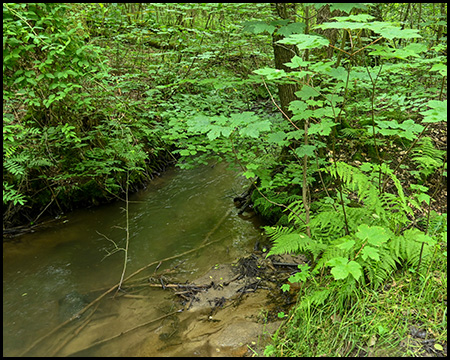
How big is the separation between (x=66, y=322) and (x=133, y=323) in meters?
0.83

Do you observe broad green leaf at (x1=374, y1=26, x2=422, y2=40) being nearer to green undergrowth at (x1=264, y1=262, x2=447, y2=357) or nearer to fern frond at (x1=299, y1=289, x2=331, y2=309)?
green undergrowth at (x1=264, y1=262, x2=447, y2=357)

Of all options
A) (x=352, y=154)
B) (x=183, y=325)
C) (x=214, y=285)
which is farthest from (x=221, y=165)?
(x=183, y=325)

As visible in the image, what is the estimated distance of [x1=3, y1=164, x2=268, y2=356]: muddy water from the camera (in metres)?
3.29

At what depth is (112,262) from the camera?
4.58 m

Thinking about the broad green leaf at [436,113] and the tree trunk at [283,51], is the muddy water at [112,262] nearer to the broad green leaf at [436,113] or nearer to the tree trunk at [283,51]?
the tree trunk at [283,51]

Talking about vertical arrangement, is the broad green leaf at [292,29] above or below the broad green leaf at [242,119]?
above

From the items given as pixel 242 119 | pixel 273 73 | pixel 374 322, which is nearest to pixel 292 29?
pixel 273 73

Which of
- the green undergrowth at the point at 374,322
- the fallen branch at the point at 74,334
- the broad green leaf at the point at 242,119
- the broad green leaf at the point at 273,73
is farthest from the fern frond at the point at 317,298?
the fallen branch at the point at 74,334

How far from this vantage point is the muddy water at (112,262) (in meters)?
3.29

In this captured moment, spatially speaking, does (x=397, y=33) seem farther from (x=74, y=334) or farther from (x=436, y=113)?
(x=74, y=334)

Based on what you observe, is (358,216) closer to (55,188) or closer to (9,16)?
(9,16)

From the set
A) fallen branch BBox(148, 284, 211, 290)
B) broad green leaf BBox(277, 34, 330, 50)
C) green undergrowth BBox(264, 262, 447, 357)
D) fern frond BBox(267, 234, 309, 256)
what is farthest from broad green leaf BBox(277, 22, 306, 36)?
fallen branch BBox(148, 284, 211, 290)

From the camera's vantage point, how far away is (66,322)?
11.5 feet

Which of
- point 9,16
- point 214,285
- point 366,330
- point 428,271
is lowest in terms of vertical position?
point 214,285
